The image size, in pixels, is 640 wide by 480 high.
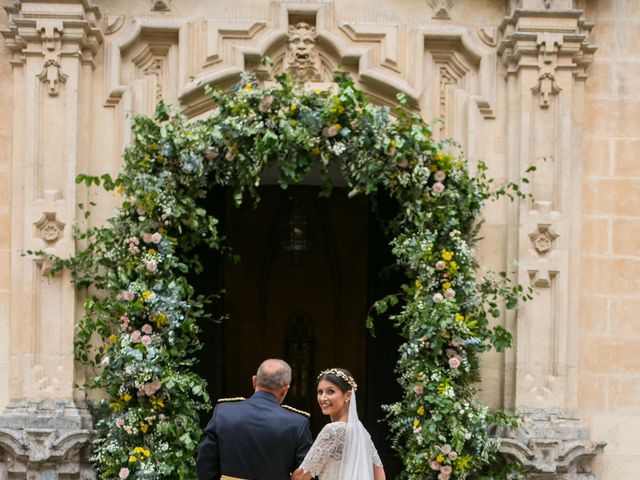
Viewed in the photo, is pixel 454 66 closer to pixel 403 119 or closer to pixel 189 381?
pixel 403 119

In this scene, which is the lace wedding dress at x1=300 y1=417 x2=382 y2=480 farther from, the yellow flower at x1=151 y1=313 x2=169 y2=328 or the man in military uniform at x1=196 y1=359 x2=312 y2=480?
the yellow flower at x1=151 y1=313 x2=169 y2=328

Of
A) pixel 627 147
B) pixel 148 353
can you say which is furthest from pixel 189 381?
pixel 627 147

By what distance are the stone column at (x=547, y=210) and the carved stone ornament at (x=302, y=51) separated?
1371 mm

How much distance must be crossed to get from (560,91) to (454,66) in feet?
2.67

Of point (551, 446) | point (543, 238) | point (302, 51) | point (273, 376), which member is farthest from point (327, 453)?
point (302, 51)

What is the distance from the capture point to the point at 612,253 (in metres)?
8.84

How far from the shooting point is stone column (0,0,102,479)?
837 centimetres

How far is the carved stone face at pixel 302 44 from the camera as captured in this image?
352 inches

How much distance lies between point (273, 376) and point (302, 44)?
11.6ft

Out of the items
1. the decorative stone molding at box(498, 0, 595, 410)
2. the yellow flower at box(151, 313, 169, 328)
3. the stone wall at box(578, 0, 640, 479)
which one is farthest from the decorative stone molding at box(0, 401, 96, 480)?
the stone wall at box(578, 0, 640, 479)

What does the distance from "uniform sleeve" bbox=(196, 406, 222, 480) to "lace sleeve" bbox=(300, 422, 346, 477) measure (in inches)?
17.6

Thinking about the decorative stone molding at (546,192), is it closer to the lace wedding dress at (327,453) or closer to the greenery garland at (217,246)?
the greenery garland at (217,246)

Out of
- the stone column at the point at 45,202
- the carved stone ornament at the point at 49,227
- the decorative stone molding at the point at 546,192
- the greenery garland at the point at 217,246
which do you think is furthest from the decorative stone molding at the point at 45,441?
the decorative stone molding at the point at 546,192

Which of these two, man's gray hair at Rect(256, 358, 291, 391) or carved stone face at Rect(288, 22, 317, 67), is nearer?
man's gray hair at Rect(256, 358, 291, 391)
